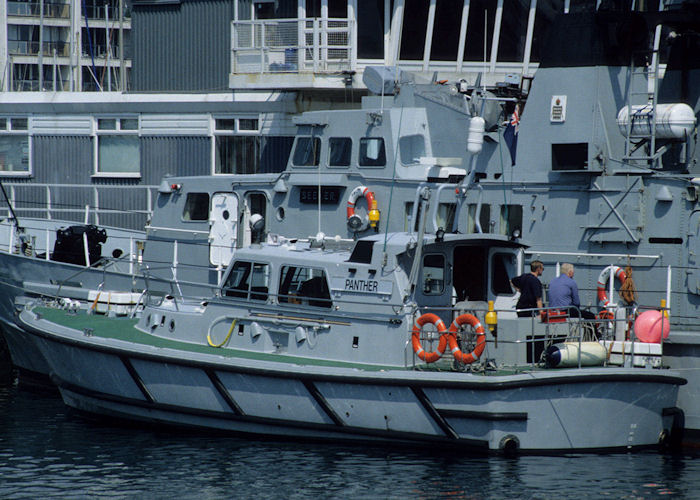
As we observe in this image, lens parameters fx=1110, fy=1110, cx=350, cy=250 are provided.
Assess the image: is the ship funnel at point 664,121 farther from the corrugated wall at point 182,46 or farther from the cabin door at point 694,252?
the corrugated wall at point 182,46

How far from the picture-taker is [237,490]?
12.4 m

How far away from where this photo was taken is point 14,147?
25.5 m

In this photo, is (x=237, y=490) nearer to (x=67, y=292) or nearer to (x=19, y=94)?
(x=67, y=292)

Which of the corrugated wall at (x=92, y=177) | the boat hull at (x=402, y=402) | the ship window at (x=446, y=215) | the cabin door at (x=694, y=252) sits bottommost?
the boat hull at (x=402, y=402)

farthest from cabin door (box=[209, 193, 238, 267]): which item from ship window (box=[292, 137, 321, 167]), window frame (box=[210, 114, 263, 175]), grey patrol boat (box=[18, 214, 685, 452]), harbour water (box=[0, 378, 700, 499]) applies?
window frame (box=[210, 114, 263, 175])

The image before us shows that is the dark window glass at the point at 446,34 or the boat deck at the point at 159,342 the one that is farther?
the dark window glass at the point at 446,34

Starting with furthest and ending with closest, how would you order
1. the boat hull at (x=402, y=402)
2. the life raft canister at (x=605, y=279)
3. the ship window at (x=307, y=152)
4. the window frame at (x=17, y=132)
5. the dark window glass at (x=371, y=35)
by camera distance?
the window frame at (x=17, y=132) → the dark window glass at (x=371, y=35) → the ship window at (x=307, y=152) → the life raft canister at (x=605, y=279) → the boat hull at (x=402, y=402)

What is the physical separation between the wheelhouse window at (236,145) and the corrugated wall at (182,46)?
1.25 m

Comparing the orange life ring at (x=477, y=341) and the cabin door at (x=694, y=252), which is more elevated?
the cabin door at (x=694, y=252)

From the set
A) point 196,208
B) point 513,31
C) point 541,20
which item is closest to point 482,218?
point 196,208

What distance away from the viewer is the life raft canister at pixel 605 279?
1596 cm

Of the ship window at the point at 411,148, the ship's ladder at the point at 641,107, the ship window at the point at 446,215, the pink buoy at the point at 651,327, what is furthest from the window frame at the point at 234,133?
the pink buoy at the point at 651,327

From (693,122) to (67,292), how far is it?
1068cm

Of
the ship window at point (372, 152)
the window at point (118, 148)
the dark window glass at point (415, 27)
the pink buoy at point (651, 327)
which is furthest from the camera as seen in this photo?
the window at point (118, 148)
